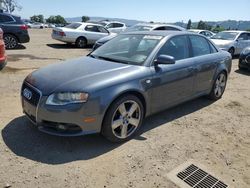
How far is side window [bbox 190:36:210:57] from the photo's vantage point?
5232mm

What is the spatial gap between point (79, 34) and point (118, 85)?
11761 millimetres

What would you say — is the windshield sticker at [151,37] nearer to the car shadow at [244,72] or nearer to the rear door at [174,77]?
the rear door at [174,77]

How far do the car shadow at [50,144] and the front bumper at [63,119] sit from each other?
28cm

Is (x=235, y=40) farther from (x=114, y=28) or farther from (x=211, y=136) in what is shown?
(x=211, y=136)

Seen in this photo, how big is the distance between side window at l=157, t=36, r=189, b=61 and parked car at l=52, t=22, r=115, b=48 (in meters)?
10.5

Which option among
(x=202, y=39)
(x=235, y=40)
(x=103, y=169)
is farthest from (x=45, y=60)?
(x=235, y=40)

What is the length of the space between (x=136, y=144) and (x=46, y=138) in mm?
1290

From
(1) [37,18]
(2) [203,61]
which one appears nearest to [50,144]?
(2) [203,61]

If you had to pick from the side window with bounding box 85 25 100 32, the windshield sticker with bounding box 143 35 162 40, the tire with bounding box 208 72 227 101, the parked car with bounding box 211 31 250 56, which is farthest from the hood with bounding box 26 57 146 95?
the side window with bounding box 85 25 100 32

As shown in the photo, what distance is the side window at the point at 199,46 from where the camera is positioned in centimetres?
523

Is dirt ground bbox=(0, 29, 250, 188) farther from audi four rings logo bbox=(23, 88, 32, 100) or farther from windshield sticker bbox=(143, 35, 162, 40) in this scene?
windshield sticker bbox=(143, 35, 162, 40)

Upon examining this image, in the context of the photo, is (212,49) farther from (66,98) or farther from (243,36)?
(243,36)

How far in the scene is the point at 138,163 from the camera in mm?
3475

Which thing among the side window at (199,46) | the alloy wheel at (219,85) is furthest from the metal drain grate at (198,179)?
the alloy wheel at (219,85)
